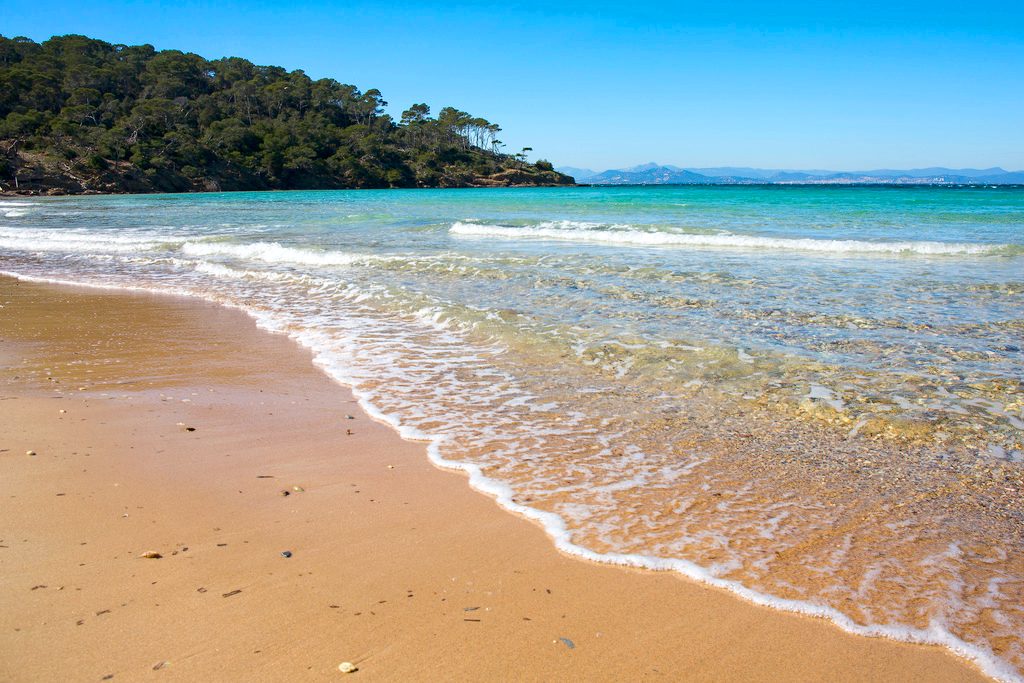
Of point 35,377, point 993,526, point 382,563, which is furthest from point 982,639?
point 35,377

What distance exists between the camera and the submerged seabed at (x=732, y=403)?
2725mm

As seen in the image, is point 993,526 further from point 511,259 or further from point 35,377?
point 511,259

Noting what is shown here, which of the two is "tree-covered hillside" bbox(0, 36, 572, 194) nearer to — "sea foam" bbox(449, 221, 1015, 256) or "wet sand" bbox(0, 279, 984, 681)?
"sea foam" bbox(449, 221, 1015, 256)

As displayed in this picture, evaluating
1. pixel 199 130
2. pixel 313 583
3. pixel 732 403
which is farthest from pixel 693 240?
pixel 199 130

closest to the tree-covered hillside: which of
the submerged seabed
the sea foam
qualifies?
the sea foam

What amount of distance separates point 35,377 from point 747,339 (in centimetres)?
614

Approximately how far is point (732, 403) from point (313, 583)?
3174 mm

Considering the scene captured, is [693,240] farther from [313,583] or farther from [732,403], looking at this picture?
[313,583]

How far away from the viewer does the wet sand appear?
2.12 meters

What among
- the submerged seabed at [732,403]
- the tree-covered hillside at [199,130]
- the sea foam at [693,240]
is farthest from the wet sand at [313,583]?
the tree-covered hillside at [199,130]

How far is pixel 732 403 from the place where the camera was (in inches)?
186

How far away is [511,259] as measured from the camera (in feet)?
43.1

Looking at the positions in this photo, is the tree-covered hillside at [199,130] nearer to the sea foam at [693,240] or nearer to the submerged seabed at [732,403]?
the sea foam at [693,240]

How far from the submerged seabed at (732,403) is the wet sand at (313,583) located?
24 centimetres
